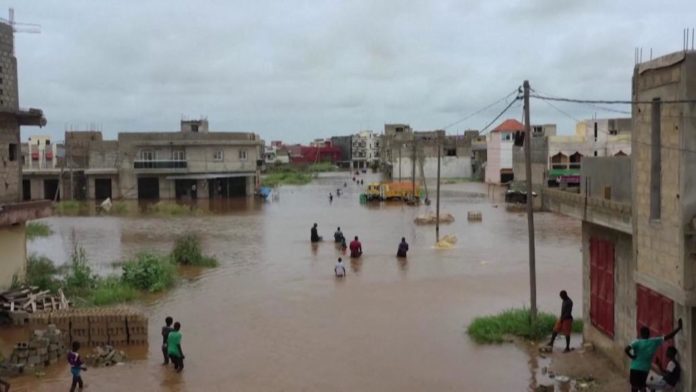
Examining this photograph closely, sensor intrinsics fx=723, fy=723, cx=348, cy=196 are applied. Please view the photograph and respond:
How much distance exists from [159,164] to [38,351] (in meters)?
55.4

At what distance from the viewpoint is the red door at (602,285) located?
14.1 meters

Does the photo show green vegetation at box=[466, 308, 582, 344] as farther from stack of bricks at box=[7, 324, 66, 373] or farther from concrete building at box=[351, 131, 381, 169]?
concrete building at box=[351, 131, 381, 169]

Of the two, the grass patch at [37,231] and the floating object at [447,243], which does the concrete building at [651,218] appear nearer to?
the floating object at [447,243]

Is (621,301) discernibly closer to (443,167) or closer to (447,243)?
(447,243)

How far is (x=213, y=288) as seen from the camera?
79.7 feet

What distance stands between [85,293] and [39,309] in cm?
330

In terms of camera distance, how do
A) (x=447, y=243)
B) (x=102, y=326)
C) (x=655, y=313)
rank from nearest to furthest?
1. (x=655, y=313)
2. (x=102, y=326)
3. (x=447, y=243)

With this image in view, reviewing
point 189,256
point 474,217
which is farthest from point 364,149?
point 189,256

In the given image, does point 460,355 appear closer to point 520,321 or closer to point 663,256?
point 520,321

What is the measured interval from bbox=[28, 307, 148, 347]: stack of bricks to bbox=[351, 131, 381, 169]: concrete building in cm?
15872

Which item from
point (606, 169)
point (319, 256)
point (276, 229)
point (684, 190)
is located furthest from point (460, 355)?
point (276, 229)

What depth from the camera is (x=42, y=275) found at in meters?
22.9

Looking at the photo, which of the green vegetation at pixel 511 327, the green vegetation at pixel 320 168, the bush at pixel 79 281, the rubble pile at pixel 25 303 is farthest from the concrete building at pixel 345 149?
the green vegetation at pixel 511 327

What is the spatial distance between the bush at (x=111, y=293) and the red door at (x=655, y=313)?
1500cm
